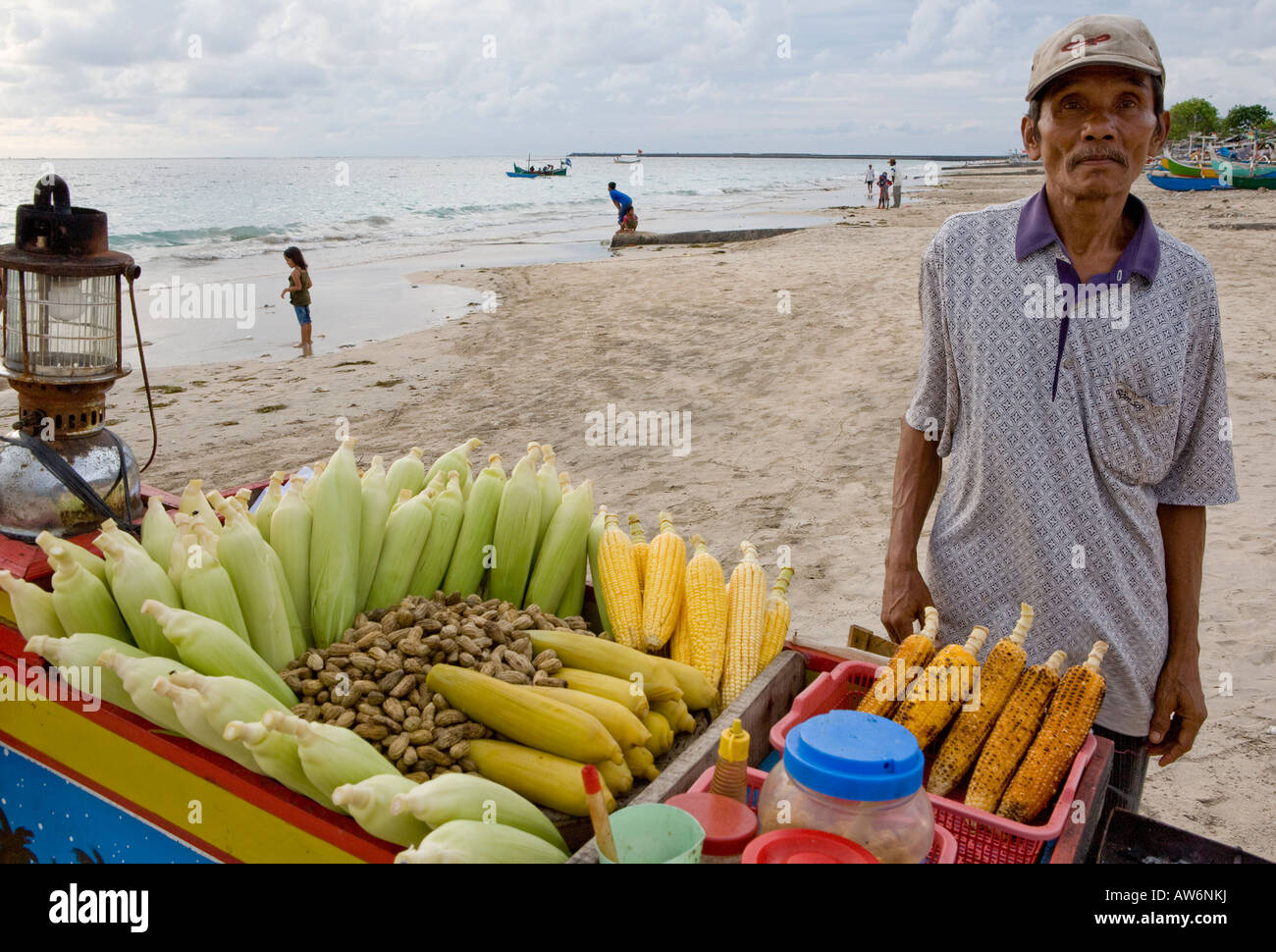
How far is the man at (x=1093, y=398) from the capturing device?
2.26 meters

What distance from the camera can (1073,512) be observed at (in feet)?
7.86

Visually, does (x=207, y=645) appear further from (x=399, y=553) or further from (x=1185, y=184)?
(x=1185, y=184)

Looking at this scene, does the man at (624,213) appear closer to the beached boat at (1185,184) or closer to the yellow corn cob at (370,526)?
the beached boat at (1185,184)

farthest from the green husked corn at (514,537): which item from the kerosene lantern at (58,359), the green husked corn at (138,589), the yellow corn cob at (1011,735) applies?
the yellow corn cob at (1011,735)

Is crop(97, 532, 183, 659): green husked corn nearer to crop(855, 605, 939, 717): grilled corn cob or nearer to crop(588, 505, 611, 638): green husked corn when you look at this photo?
crop(588, 505, 611, 638): green husked corn

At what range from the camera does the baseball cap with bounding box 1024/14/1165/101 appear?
2.12 metres

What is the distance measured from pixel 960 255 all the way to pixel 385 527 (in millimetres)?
1847

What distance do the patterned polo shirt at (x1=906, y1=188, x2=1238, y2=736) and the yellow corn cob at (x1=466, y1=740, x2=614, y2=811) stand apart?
4.50 feet

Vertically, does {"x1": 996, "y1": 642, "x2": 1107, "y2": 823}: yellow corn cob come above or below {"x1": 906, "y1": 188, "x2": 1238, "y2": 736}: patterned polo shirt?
below

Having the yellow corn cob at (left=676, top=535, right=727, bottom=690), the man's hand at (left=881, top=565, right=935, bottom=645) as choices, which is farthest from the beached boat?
the yellow corn cob at (left=676, top=535, right=727, bottom=690)

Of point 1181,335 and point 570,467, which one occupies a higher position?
point 1181,335

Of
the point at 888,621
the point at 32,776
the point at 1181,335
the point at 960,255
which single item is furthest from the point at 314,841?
the point at 1181,335

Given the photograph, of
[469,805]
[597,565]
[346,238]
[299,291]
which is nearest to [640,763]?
[469,805]

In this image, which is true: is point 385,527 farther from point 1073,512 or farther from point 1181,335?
point 1181,335
